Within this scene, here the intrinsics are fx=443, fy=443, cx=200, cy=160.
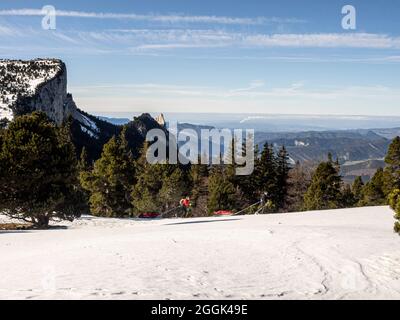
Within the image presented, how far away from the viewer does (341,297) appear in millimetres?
9164

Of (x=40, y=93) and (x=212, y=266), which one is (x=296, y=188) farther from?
(x=40, y=93)

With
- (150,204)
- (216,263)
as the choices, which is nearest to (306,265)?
(216,263)

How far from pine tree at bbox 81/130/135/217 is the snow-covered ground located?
29.1m

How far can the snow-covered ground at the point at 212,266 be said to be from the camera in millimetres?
9391

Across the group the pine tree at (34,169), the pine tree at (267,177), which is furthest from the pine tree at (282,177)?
the pine tree at (34,169)

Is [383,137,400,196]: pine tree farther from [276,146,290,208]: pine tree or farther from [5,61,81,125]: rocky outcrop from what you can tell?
[5,61,81,125]: rocky outcrop

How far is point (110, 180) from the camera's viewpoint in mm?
48781

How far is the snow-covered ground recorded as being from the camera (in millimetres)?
9391

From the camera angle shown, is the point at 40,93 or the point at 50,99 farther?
the point at 50,99

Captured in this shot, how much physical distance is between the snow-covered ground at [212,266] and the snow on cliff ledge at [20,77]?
111 m

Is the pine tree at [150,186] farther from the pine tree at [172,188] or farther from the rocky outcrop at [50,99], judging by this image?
the rocky outcrop at [50,99]

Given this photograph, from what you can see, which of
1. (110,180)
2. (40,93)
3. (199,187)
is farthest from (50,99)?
(110,180)

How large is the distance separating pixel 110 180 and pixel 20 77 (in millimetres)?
112942

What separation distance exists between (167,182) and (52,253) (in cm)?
4140
